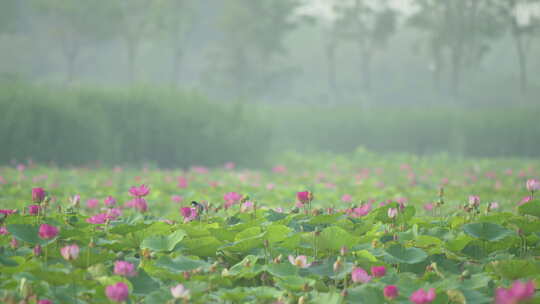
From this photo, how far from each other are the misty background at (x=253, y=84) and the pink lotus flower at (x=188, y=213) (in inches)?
314

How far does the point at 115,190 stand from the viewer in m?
6.45

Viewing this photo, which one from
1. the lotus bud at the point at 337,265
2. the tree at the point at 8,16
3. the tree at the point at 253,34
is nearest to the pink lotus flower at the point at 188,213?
the lotus bud at the point at 337,265

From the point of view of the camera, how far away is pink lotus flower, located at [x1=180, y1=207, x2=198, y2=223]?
2543 millimetres

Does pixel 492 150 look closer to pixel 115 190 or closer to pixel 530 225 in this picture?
pixel 115 190

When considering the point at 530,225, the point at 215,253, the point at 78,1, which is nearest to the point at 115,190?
Result: the point at 215,253

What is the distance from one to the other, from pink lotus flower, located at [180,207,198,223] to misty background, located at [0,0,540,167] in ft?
26.2

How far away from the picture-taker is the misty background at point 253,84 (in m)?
11.5

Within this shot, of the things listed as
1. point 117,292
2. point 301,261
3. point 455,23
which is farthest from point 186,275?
point 455,23

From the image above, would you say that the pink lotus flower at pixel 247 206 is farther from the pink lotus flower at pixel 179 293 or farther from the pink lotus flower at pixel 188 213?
the pink lotus flower at pixel 179 293

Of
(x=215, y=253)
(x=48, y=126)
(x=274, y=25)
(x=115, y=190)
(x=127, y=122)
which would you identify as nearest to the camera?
(x=215, y=253)

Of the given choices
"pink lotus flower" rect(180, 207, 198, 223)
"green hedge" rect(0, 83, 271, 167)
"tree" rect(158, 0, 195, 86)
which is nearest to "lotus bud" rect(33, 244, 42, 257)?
"pink lotus flower" rect(180, 207, 198, 223)

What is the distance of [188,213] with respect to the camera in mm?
2557

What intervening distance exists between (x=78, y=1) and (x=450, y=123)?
25.6 meters

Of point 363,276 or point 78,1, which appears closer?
point 363,276
